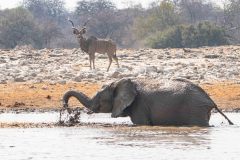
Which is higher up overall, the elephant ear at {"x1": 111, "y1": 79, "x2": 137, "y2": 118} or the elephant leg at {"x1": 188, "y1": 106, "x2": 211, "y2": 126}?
the elephant ear at {"x1": 111, "y1": 79, "x2": 137, "y2": 118}

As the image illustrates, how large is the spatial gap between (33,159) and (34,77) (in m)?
13.6

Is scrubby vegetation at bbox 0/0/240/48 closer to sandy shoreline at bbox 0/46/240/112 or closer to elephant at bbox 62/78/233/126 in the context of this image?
sandy shoreline at bbox 0/46/240/112

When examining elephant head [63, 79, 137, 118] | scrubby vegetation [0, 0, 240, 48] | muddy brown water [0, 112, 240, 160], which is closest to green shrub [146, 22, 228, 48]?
scrubby vegetation [0, 0, 240, 48]

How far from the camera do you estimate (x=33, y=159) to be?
988 centimetres

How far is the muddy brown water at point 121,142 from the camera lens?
400 inches

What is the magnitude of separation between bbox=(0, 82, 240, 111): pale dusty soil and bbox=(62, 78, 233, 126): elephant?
178 inches

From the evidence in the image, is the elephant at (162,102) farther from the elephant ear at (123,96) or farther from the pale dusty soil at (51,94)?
the pale dusty soil at (51,94)

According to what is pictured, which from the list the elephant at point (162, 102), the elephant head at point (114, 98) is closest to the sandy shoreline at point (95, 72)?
the elephant head at point (114, 98)

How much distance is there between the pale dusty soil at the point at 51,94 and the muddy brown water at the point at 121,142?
13.4ft

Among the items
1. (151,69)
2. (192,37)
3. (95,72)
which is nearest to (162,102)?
(151,69)

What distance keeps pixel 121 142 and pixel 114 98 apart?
9.27ft

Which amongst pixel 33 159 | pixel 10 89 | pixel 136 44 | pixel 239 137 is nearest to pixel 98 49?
pixel 10 89

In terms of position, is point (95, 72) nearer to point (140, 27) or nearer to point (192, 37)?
point (192, 37)

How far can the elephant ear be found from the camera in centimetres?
1386
